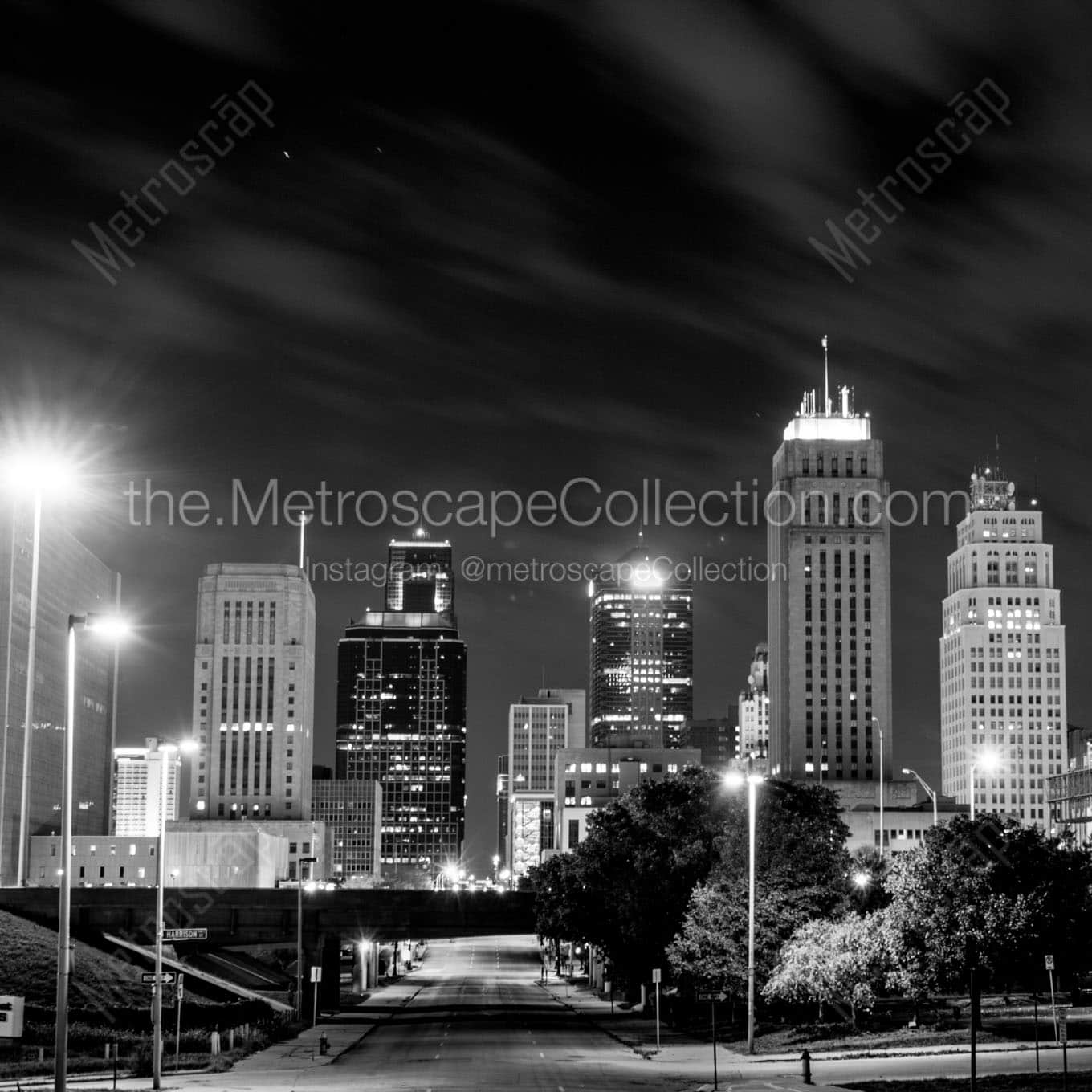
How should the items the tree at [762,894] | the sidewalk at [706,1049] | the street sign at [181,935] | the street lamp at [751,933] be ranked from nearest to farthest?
the street sign at [181,935]
the sidewalk at [706,1049]
the street lamp at [751,933]
the tree at [762,894]

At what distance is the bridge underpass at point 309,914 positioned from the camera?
125938 mm

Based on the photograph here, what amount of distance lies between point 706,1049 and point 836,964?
9.60 meters

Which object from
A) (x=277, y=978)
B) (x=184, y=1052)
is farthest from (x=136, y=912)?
(x=184, y=1052)

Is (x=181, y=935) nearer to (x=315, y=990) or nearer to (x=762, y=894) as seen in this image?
(x=762, y=894)

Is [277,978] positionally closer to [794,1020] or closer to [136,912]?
[136,912]

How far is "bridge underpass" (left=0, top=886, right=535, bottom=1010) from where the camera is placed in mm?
125938

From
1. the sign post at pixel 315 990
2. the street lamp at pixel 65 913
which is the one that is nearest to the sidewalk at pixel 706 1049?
the sign post at pixel 315 990

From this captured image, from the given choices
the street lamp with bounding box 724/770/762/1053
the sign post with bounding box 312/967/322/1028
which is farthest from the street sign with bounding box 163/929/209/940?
the sign post with bounding box 312/967/322/1028

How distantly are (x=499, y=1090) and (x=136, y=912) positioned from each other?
76.1 meters

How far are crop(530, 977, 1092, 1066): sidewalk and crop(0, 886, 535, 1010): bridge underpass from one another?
78.6 ft

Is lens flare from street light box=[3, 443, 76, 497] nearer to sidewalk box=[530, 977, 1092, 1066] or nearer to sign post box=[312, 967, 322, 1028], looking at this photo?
sidewalk box=[530, 977, 1092, 1066]

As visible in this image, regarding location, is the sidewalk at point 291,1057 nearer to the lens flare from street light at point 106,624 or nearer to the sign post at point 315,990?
the sign post at point 315,990

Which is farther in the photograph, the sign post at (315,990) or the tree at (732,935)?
the sign post at (315,990)

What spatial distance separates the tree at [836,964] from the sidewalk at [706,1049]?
2.97 m
